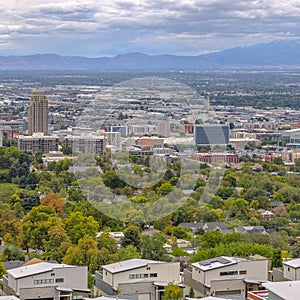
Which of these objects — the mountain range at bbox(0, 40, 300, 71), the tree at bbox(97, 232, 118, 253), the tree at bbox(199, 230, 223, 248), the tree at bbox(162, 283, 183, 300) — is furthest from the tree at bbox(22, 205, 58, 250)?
the mountain range at bbox(0, 40, 300, 71)

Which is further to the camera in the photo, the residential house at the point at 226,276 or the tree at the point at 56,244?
the tree at the point at 56,244

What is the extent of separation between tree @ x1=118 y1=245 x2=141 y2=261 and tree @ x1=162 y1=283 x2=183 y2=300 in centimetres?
174

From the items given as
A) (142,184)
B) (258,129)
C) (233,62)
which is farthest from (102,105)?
(233,62)

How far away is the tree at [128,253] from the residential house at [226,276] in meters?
1.35

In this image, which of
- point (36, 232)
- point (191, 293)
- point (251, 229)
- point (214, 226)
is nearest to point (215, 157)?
point (214, 226)

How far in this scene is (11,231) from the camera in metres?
13.1

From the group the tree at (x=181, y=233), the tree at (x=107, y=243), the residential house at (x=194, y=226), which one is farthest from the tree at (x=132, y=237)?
the residential house at (x=194, y=226)

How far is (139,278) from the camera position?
8.70 m

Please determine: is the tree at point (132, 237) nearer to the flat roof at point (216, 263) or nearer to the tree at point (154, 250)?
the tree at point (154, 250)

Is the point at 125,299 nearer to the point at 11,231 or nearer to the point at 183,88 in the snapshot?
the point at 11,231

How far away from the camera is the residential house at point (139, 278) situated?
28.1ft

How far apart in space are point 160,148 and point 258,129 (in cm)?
2400

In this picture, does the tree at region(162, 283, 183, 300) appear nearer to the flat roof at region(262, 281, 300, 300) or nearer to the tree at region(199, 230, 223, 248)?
the flat roof at region(262, 281, 300, 300)

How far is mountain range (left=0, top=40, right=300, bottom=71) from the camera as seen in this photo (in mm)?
91562
